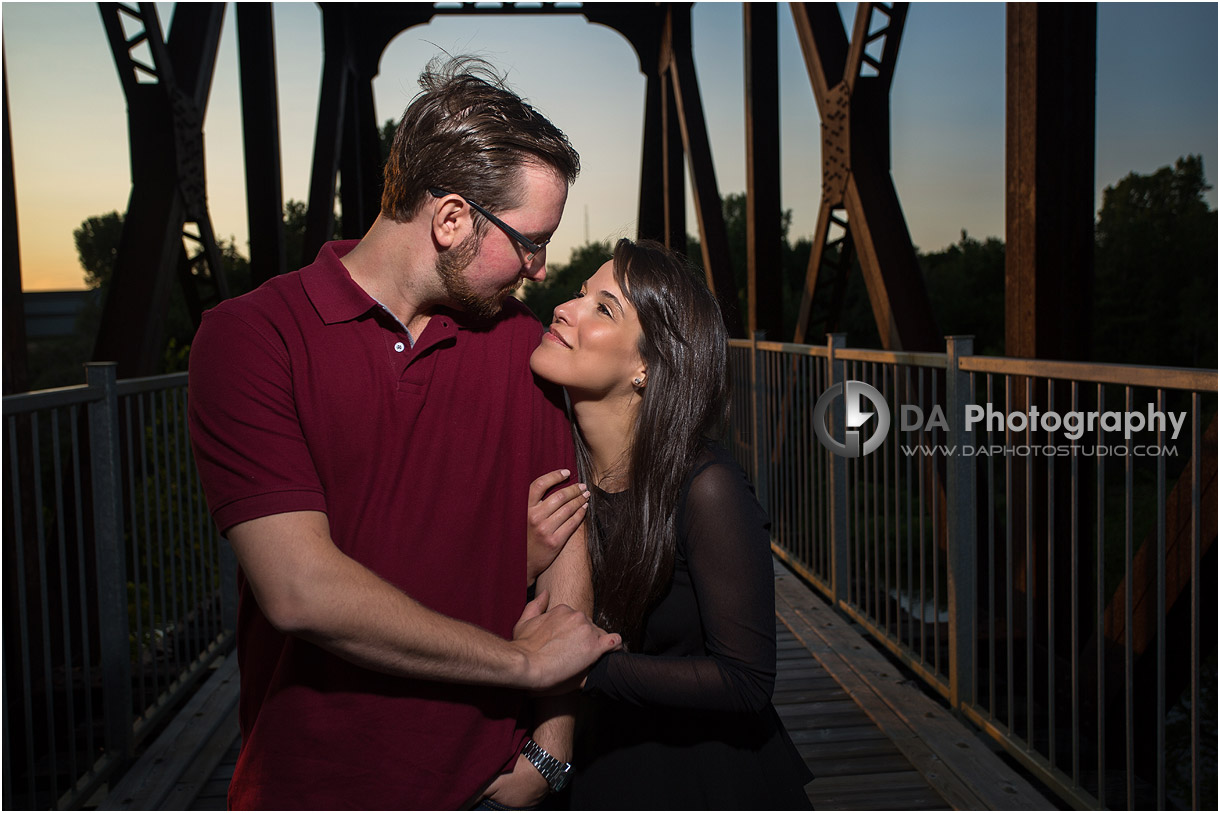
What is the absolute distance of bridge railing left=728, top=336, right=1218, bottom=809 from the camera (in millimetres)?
2074

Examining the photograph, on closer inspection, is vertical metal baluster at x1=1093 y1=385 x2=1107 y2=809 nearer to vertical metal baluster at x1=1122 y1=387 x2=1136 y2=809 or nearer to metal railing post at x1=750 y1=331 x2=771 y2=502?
vertical metal baluster at x1=1122 y1=387 x2=1136 y2=809

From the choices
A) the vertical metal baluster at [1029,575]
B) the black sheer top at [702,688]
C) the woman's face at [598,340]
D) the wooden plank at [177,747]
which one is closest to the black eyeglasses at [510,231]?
the woman's face at [598,340]

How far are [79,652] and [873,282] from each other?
173 inches

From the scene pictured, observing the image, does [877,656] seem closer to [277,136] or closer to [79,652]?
[79,652]

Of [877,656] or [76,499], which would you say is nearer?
[76,499]

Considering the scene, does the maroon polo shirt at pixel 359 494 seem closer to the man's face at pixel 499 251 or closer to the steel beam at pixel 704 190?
the man's face at pixel 499 251

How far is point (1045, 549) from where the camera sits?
10.1 feet

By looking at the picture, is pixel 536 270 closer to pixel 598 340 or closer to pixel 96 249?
pixel 598 340

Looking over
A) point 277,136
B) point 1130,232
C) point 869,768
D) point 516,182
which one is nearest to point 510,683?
point 516,182

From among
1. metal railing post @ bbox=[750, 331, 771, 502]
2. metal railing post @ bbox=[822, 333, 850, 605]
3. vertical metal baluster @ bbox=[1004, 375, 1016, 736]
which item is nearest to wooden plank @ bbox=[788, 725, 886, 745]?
vertical metal baluster @ bbox=[1004, 375, 1016, 736]

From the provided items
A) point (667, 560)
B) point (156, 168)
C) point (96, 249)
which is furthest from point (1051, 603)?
point (96, 249)

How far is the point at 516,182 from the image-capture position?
1305 millimetres

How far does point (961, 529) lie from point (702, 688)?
1928 millimetres

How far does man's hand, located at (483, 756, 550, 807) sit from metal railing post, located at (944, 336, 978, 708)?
6.97ft
